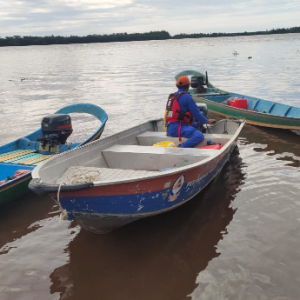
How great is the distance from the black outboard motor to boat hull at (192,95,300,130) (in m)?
5.66

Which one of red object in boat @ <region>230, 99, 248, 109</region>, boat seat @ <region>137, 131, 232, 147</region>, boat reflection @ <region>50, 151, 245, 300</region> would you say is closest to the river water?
boat reflection @ <region>50, 151, 245, 300</region>

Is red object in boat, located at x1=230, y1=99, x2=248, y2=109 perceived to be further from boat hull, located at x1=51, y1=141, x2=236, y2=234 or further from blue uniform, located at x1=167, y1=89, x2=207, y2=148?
boat hull, located at x1=51, y1=141, x2=236, y2=234

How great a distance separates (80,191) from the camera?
387 centimetres

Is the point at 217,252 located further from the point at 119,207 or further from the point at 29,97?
the point at 29,97

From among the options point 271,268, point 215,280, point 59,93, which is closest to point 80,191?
point 215,280

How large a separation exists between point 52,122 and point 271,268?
15.4 ft

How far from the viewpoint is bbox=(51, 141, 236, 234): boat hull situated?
3.95 m

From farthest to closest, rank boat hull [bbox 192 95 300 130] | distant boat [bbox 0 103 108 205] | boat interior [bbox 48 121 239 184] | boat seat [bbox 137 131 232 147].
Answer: boat hull [bbox 192 95 300 130] < boat seat [bbox 137 131 232 147] < distant boat [bbox 0 103 108 205] < boat interior [bbox 48 121 239 184]

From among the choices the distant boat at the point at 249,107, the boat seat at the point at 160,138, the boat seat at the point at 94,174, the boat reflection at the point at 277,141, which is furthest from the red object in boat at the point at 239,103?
the boat seat at the point at 94,174

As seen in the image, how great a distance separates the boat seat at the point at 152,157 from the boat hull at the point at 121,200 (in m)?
0.62

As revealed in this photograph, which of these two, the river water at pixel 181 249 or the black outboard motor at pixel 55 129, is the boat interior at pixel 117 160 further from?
the black outboard motor at pixel 55 129

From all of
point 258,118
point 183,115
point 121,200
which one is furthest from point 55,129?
point 258,118

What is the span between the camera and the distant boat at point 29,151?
5.58 m

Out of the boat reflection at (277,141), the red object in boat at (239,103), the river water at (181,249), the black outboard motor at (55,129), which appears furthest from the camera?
the red object in boat at (239,103)
